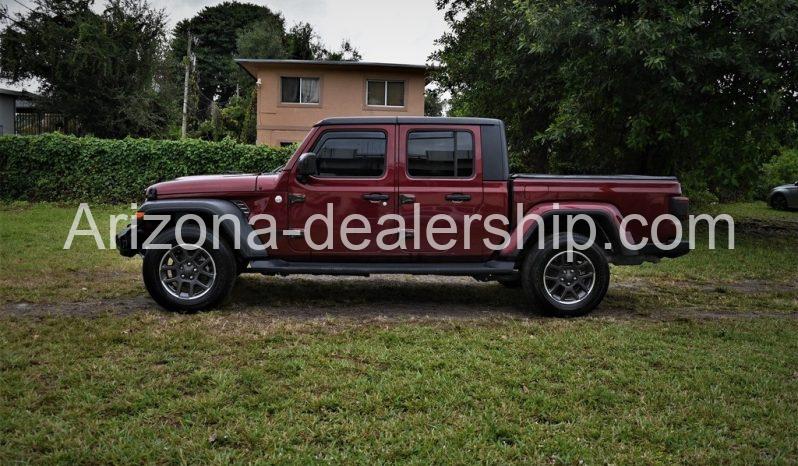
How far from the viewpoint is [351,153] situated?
5.95 meters

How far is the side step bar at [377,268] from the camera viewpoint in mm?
5805

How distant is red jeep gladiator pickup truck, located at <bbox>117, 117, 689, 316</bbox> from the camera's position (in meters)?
5.80

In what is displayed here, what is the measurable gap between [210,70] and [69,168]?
38.9m

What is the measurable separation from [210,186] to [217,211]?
1.09 ft

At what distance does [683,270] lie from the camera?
905cm

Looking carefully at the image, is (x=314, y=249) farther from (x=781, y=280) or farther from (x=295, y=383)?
(x=781, y=280)

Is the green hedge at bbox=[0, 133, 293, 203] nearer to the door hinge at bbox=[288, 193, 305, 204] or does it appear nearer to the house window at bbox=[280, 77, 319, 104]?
the house window at bbox=[280, 77, 319, 104]

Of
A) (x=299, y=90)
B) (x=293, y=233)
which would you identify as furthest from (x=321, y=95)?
(x=293, y=233)

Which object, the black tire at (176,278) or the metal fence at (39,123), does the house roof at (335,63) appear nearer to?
the metal fence at (39,123)

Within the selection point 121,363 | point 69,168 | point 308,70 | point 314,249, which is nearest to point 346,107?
point 308,70

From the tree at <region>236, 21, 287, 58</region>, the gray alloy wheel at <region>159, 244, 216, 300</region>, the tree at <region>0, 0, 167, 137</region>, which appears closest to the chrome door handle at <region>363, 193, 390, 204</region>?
the gray alloy wheel at <region>159, 244, 216, 300</region>

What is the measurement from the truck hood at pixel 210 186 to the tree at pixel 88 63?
23.0m

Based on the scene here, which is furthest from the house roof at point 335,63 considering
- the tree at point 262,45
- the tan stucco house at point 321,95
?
the tree at point 262,45

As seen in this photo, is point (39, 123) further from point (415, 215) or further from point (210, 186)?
point (415, 215)
